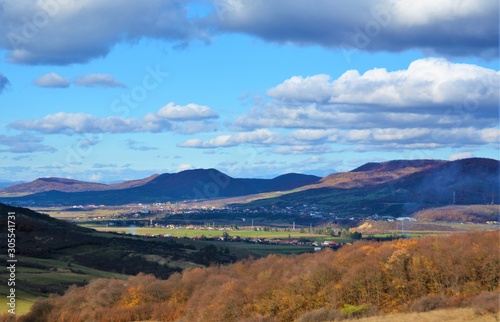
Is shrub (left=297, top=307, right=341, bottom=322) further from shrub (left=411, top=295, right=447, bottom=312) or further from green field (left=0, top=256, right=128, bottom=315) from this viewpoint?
green field (left=0, top=256, right=128, bottom=315)

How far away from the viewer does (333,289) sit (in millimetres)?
63219

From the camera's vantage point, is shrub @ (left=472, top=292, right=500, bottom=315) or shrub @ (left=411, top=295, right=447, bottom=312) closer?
shrub @ (left=472, top=292, right=500, bottom=315)

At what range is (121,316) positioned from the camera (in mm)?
72438

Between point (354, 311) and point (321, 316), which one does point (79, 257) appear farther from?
point (321, 316)

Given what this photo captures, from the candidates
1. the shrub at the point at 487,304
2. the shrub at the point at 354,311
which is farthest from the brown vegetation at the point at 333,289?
the shrub at the point at 487,304

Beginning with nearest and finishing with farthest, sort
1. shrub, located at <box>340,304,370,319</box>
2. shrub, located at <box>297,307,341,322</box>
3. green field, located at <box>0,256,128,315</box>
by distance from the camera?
shrub, located at <box>297,307,341,322</box> → shrub, located at <box>340,304,370,319</box> → green field, located at <box>0,256,128,315</box>

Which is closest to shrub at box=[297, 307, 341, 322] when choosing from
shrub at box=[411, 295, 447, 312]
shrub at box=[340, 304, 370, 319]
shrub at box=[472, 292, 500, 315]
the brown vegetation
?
the brown vegetation

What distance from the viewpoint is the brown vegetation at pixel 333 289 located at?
59594mm

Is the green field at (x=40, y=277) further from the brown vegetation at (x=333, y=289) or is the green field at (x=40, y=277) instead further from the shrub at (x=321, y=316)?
the shrub at (x=321, y=316)

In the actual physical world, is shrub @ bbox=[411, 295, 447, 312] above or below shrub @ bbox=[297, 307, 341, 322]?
above

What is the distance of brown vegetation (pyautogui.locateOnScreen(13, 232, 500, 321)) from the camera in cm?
5959

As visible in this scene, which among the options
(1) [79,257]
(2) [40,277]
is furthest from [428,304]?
(1) [79,257]

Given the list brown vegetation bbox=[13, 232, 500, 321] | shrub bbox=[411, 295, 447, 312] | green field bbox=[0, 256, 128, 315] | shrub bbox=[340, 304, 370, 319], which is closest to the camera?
shrub bbox=[411, 295, 447, 312]

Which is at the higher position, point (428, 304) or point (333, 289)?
point (333, 289)
